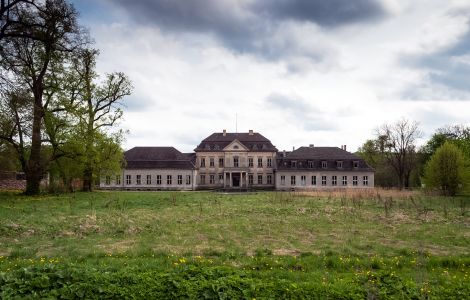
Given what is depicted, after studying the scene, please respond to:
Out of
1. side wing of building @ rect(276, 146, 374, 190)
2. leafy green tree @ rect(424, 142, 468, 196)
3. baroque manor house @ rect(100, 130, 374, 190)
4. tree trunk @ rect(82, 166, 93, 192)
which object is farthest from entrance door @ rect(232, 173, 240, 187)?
leafy green tree @ rect(424, 142, 468, 196)

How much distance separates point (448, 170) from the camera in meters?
38.5

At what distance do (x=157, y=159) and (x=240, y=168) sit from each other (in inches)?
523

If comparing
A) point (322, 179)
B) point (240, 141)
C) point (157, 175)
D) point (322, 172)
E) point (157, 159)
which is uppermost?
point (240, 141)

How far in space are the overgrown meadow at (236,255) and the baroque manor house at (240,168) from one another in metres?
39.6

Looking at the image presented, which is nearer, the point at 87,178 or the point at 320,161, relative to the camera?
the point at 87,178

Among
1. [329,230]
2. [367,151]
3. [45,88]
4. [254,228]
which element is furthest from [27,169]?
→ [367,151]

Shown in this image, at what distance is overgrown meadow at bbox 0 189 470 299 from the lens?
621cm

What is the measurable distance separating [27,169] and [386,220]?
2495cm

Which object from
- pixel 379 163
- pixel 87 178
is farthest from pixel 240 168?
pixel 379 163

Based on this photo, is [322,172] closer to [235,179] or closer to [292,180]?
[292,180]

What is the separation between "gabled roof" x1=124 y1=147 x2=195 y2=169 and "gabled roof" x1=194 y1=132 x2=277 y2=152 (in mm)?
3484

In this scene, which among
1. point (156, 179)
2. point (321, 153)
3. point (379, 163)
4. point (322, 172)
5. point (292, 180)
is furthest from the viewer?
point (379, 163)

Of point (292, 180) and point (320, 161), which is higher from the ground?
point (320, 161)

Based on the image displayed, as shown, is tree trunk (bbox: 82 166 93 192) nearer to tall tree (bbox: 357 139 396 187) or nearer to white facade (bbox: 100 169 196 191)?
white facade (bbox: 100 169 196 191)
